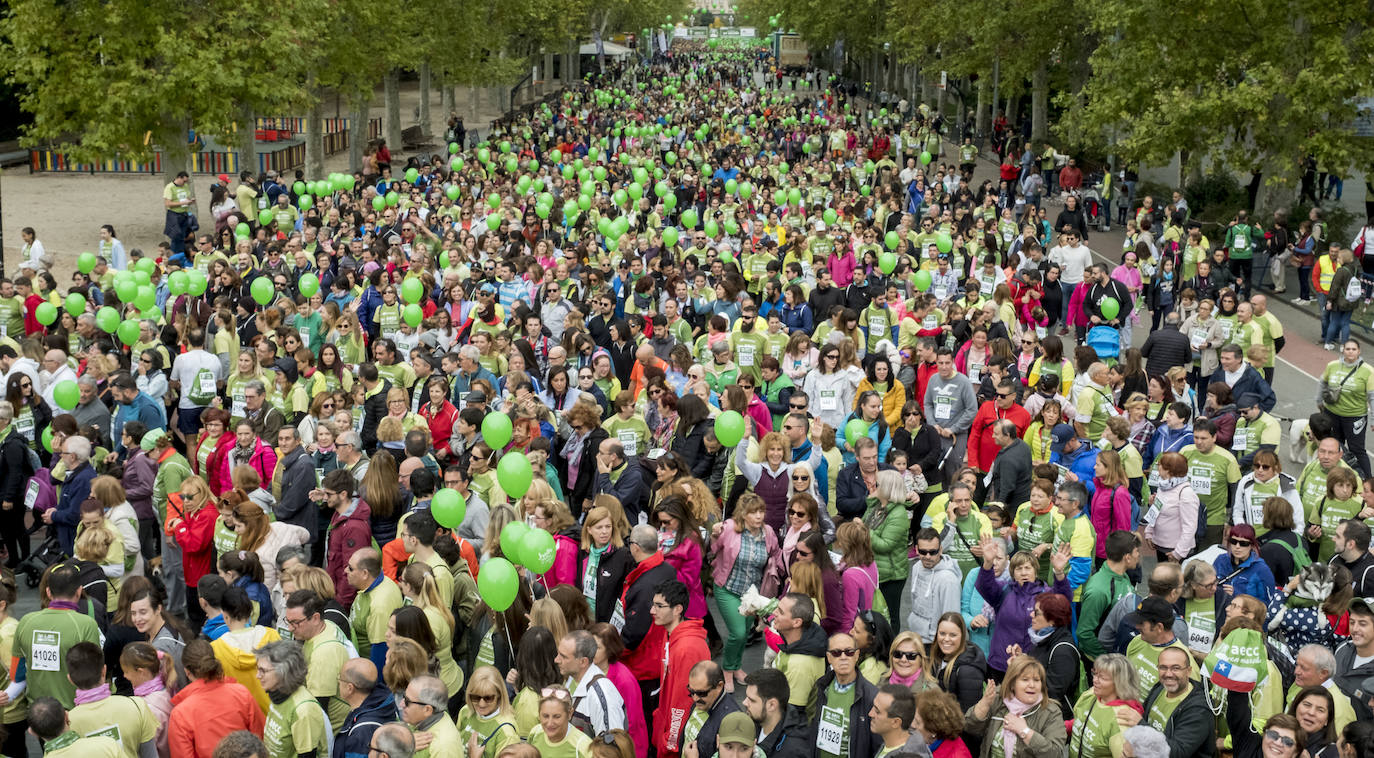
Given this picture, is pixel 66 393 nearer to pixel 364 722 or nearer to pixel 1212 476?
pixel 364 722

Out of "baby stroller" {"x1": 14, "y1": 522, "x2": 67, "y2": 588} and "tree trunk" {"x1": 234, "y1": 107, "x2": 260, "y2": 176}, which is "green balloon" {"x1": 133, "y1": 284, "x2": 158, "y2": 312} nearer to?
"baby stroller" {"x1": 14, "y1": 522, "x2": 67, "y2": 588}

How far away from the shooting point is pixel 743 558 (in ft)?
27.6

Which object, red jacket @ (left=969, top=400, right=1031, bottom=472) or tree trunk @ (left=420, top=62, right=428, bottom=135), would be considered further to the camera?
tree trunk @ (left=420, top=62, right=428, bottom=135)

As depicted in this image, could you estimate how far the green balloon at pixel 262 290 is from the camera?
14398mm

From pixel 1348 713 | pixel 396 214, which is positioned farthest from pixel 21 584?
pixel 396 214

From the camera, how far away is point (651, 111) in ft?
140

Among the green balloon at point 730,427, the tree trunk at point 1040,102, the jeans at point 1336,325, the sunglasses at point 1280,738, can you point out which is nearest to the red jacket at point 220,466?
the green balloon at point 730,427

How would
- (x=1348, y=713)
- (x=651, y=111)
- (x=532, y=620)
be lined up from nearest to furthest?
1. (x=1348, y=713)
2. (x=532, y=620)
3. (x=651, y=111)

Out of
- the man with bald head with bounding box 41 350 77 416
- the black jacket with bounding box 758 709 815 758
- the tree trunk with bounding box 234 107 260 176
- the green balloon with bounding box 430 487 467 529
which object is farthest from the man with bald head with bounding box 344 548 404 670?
the tree trunk with bounding box 234 107 260 176

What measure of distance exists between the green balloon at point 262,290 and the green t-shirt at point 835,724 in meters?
9.52

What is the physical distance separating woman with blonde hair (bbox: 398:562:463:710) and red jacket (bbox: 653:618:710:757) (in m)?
1.10

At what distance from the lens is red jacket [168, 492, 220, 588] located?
875cm

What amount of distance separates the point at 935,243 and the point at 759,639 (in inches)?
365

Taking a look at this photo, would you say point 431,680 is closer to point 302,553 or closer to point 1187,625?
point 302,553
